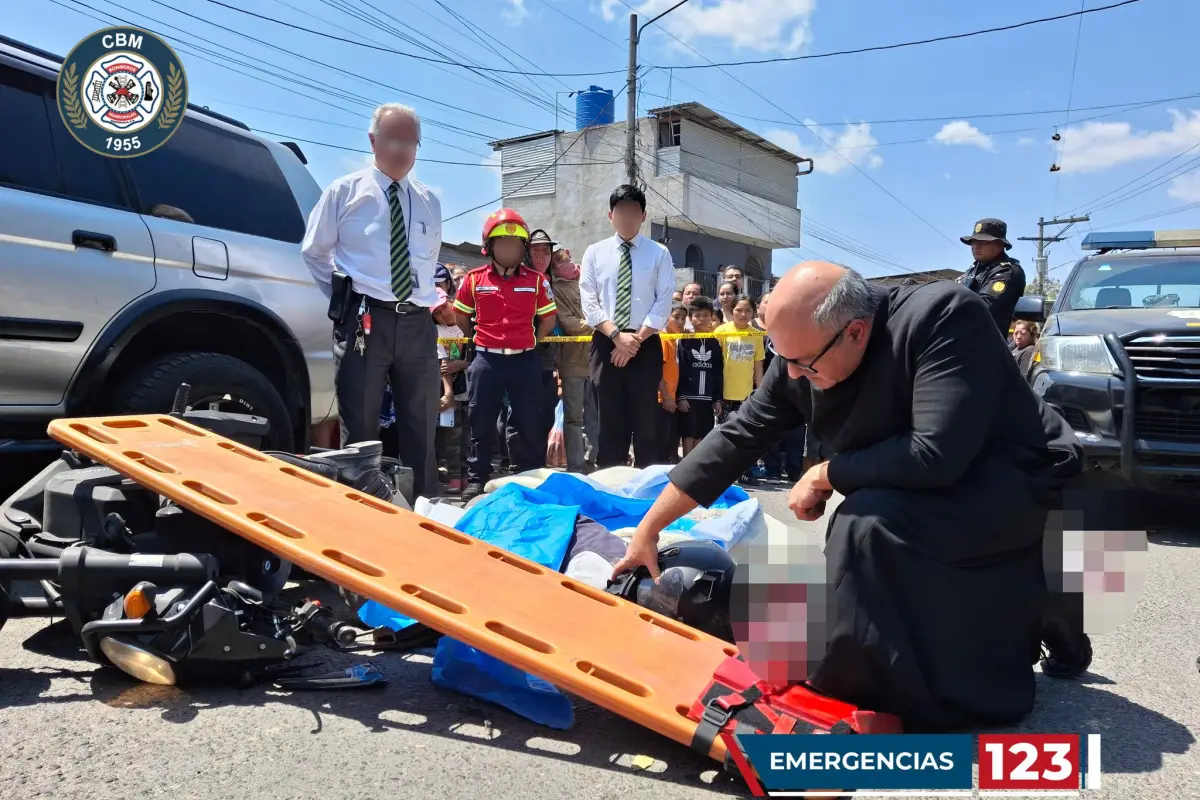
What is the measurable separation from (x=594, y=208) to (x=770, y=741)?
32180mm

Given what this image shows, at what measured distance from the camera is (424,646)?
2.79 meters

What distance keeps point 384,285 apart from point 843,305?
9.44 feet

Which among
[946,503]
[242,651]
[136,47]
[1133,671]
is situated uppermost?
[136,47]

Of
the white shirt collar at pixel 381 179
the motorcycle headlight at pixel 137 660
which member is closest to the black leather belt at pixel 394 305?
the white shirt collar at pixel 381 179

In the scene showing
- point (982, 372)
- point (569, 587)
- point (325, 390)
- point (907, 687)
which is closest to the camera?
point (907, 687)

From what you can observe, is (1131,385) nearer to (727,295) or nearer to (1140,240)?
(1140,240)

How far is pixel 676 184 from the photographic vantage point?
3098 centimetres

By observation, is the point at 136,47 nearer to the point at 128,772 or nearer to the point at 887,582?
the point at 128,772

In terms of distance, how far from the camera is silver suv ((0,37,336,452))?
3258 mm

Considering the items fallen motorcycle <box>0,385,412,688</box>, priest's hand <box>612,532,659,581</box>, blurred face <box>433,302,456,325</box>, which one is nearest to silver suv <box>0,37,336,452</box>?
fallen motorcycle <box>0,385,412,688</box>

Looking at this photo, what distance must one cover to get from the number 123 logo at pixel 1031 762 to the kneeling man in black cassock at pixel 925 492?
0.39ft

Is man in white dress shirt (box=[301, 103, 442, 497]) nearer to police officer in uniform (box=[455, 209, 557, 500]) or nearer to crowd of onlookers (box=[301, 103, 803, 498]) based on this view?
crowd of onlookers (box=[301, 103, 803, 498])

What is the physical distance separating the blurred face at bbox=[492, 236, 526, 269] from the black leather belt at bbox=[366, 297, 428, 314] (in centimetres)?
142

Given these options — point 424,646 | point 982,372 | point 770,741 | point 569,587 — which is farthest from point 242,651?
point 982,372
